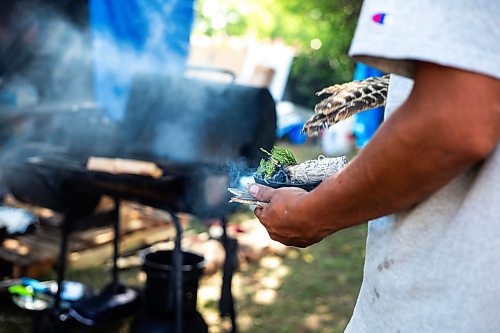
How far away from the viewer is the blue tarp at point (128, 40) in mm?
5223

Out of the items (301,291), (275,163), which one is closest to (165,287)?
(301,291)

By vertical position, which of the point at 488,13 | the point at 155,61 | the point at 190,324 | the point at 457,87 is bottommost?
the point at 190,324

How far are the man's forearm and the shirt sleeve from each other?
0.03 metres

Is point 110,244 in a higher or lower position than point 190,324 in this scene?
lower

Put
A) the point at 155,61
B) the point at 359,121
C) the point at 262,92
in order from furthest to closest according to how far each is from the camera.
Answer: the point at 359,121, the point at 155,61, the point at 262,92

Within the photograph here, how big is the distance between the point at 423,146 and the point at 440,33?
19cm

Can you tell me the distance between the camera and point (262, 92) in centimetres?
392

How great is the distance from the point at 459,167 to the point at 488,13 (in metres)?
0.27

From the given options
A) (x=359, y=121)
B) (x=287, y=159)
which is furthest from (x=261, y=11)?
(x=287, y=159)

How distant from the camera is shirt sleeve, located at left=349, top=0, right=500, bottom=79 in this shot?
87 centimetres

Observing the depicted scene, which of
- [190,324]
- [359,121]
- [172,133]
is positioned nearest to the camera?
[190,324]

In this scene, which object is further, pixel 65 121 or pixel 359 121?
pixel 359 121

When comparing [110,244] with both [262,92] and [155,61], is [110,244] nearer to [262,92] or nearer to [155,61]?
[155,61]

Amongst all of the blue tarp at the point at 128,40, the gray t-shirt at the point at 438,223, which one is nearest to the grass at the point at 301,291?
the blue tarp at the point at 128,40
